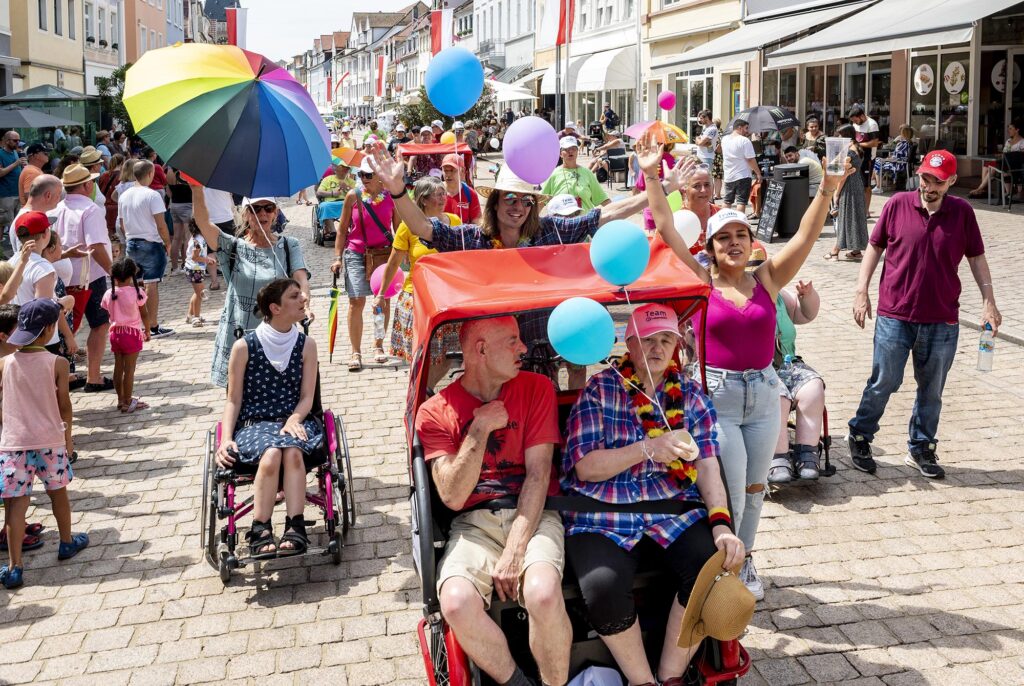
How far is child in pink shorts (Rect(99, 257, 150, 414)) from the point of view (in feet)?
27.6

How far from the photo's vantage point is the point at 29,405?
5.52 meters

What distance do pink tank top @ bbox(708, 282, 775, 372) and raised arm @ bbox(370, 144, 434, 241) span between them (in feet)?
5.13

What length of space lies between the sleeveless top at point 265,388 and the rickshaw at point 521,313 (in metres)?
1.53

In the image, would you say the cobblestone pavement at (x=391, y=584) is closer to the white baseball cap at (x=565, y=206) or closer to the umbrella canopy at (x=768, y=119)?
the white baseball cap at (x=565, y=206)

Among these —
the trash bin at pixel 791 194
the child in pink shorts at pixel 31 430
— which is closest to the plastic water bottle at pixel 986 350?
the child in pink shorts at pixel 31 430

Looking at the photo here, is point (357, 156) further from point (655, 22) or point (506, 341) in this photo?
point (655, 22)

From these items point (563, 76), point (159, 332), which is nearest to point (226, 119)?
point (159, 332)

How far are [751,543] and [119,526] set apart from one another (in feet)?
12.5

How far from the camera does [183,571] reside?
5.49m

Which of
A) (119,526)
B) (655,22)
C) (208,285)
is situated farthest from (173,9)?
(119,526)

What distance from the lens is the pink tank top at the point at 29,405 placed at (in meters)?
5.47

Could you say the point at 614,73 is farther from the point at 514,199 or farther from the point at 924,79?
the point at 514,199

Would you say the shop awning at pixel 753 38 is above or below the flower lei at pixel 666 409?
above

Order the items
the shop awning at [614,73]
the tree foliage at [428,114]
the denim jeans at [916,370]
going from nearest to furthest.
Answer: the denim jeans at [916,370]
the tree foliage at [428,114]
the shop awning at [614,73]
